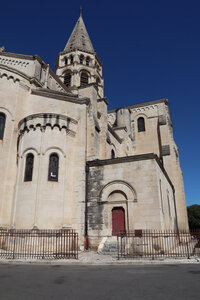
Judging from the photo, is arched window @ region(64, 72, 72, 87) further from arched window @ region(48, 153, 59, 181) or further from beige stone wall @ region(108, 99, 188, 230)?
arched window @ region(48, 153, 59, 181)

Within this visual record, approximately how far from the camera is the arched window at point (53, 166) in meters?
15.2

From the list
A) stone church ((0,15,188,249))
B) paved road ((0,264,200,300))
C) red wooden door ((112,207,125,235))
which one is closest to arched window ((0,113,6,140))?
stone church ((0,15,188,249))

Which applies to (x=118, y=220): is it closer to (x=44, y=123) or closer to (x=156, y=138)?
(x=44, y=123)

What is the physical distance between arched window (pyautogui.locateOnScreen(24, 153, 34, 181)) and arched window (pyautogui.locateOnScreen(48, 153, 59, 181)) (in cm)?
124

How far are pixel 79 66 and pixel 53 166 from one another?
22252mm

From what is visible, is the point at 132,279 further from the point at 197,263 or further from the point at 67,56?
the point at 67,56

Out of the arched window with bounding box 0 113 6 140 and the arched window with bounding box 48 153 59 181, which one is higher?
the arched window with bounding box 0 113 6 140

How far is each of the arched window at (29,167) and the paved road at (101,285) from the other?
8.06m

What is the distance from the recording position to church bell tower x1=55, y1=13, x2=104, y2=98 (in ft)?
108

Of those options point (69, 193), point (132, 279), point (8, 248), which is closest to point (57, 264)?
point (132, 279)

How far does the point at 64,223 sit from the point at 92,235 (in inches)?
77.1

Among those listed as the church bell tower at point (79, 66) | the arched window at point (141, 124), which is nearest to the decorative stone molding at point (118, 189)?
the church bell tower at point (79, 66)

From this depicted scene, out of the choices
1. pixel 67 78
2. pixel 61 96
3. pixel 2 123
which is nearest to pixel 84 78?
pixel 67 78

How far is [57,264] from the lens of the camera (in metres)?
9.61
